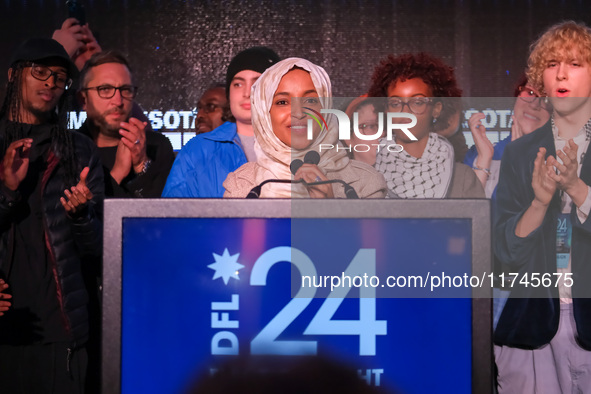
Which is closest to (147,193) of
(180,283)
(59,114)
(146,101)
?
(59,114)

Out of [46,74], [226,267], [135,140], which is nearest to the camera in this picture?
[226,267]

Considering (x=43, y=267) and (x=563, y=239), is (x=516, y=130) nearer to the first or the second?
(x=563, y=239)

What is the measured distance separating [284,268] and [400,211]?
0.49ft

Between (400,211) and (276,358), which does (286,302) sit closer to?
(276,358)

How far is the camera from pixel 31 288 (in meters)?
2.21

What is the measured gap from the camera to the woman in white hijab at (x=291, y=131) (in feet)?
6.33

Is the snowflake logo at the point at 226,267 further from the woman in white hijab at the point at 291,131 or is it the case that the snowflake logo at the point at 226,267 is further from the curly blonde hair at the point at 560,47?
the curly blonde hair at the point at 560,47

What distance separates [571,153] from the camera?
6.00 feet

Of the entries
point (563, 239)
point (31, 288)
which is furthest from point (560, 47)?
point (31, 288)

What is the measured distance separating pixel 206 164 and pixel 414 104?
811 millimetres

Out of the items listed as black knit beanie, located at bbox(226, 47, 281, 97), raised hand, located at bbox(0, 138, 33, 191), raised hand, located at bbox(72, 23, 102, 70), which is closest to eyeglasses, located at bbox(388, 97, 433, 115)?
black knit beanie, located at bbox(226, 47, 281, 97)

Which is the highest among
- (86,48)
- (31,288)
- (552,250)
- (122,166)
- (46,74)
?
(86,48)

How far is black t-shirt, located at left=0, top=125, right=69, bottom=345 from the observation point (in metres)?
2.21

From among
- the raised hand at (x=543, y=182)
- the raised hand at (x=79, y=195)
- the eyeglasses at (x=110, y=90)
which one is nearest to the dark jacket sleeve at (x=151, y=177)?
the eyeglasses at (x=110, y=90)
